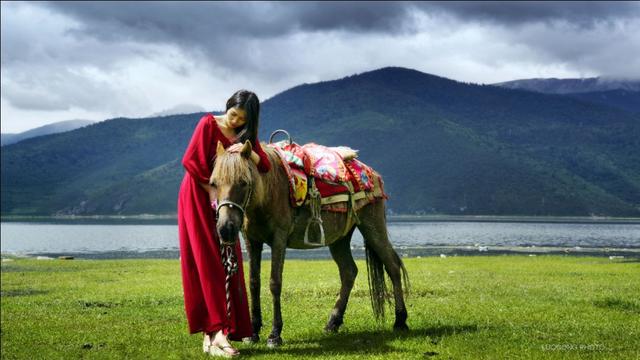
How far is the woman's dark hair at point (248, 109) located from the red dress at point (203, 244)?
208 millimetres

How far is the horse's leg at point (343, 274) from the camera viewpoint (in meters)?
10.6

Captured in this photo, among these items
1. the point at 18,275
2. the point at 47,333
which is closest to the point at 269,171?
the point at 47,333

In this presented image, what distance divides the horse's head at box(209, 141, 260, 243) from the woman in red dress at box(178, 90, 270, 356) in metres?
0.37

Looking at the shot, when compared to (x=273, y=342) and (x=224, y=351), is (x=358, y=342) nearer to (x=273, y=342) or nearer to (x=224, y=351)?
(x=273, y=342)

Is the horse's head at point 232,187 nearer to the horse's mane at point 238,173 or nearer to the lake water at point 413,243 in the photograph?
the horse's mane at point 238,173

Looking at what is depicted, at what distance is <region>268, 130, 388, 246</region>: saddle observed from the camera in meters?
9.52

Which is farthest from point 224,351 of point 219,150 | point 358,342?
point 219,150

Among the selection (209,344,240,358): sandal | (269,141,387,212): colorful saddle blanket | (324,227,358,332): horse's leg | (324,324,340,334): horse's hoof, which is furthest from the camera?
(324,227,358,332): horse's leg

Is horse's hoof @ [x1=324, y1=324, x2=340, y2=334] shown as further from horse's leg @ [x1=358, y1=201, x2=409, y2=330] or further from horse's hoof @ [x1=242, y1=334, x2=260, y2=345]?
horse's hoof @ [x1=242, y1=334, x2=260, y2=345]

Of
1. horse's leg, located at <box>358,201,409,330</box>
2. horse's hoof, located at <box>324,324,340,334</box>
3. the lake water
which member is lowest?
the lake water

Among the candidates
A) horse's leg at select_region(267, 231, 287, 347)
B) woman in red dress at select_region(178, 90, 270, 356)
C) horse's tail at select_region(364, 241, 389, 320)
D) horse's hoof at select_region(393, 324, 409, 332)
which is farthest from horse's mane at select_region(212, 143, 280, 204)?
horse's hoof at select_region(393, 324, 409, 332)

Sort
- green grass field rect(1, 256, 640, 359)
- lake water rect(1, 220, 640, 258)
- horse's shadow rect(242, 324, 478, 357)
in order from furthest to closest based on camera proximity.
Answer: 1. lake water rect(1, 220, 640, 258)
2. green grass field rect(1, 256, 640, 359)
3. horse's shadow rect(242, 324, 478, 357)

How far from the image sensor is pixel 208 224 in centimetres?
874

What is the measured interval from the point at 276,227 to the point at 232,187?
4.18ft
